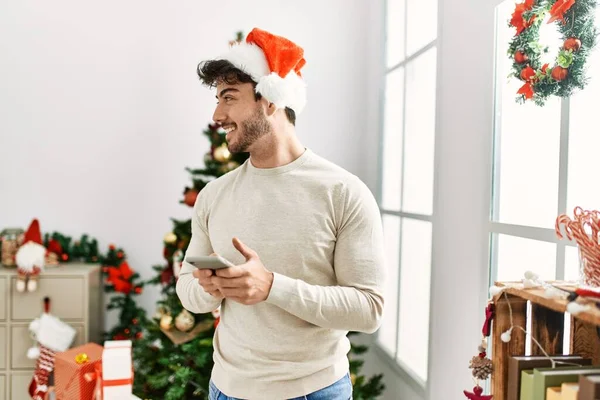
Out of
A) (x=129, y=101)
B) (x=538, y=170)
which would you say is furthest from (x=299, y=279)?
(x=129, y=101)

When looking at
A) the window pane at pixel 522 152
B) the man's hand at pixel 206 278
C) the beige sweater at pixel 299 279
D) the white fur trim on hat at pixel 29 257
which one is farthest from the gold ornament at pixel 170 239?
the window pane at pixel 522 152

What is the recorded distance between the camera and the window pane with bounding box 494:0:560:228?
1.50 meters

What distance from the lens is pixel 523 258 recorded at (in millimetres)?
1636

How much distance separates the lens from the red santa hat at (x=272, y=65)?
1540mm

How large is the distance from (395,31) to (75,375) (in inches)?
89.8

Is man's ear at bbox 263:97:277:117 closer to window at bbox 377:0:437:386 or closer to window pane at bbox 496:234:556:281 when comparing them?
window pane at bbox 496:234:556:281

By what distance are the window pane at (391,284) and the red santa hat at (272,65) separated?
1330 mm

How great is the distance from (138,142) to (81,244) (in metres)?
0.67

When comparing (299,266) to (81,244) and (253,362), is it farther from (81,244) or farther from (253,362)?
(81,244)

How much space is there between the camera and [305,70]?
3.31 meters

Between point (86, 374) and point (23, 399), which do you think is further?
point (23, 399)

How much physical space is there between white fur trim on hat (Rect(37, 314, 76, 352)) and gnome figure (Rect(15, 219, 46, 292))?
0.18 meters

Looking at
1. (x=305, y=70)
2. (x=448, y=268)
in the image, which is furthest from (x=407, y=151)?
(x=305, y=70)

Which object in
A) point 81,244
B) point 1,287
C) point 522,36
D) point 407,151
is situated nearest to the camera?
point 522,36
